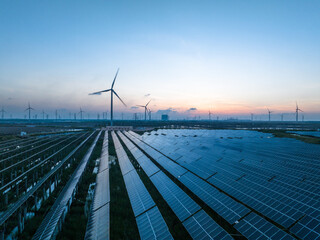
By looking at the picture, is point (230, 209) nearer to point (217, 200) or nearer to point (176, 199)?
point (217, 200)

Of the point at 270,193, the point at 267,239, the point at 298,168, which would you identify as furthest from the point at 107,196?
the point at 298,168

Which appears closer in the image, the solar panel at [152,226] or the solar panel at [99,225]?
the solar panel at [152,226]

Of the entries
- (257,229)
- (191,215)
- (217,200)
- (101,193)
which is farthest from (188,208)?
(101,193)

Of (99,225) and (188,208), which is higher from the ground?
(188,208)

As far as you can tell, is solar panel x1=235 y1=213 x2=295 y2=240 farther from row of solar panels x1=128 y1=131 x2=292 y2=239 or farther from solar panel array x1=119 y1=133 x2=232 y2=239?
solar panel array x1=119 y1=133 x2=232 y2=239

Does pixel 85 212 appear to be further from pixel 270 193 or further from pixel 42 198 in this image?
pixel 270 193

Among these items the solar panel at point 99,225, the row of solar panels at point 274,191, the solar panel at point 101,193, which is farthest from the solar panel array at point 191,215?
the solar panel at point 101,193

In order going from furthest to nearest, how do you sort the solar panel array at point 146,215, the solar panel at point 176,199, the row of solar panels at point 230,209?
the solar panel at point 176,199 → the solar panel array at point 146,215 → the row of solar panels at point 230,209

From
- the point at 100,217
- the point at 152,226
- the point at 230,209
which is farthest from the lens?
the point at 230,209

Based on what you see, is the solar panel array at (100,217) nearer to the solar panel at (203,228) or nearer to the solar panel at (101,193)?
the solar panel at (101,193)

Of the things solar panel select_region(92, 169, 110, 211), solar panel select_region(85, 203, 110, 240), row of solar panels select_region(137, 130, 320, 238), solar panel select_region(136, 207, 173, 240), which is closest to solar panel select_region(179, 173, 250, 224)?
row of solar panels select_region(137, 130, 320, 238)

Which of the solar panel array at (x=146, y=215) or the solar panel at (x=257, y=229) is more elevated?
the solar panel at (x=257, y=229)
